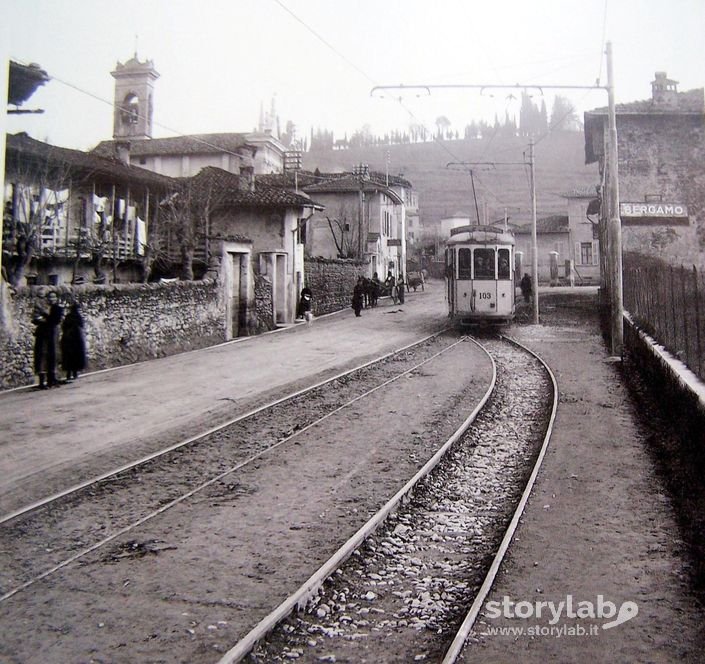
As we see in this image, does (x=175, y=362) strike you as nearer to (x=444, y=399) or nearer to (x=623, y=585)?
(x=444, y=399)

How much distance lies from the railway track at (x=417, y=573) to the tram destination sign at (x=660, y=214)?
21.5m

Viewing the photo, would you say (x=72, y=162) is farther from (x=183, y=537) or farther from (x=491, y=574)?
(x=491, y=574)

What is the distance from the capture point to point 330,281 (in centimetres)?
3406

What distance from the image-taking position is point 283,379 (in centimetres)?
1421

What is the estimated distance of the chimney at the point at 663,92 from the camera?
2788 cm

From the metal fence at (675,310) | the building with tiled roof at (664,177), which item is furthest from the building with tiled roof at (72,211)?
the building with tiled roof at (664,177)

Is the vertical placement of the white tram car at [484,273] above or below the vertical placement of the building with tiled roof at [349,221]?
below

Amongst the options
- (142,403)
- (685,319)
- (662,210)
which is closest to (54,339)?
(142,403)

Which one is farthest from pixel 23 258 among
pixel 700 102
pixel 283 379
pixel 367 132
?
pixel 367 132

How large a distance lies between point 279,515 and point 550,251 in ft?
171

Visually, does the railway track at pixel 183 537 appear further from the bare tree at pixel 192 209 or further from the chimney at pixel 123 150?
the chimney at pixel 123 150

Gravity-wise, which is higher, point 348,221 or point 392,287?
point 348,221

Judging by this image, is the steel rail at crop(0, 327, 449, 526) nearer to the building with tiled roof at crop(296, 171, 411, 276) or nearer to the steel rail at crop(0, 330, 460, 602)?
the steel rail at crop(0, 330, 460, 602)

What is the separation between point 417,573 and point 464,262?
57.9ft
